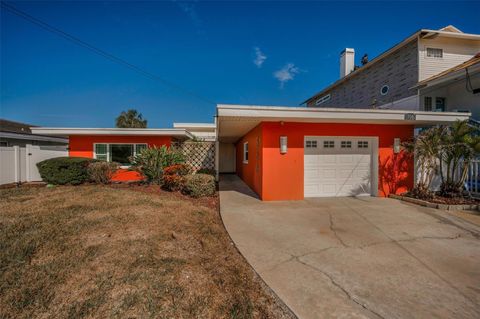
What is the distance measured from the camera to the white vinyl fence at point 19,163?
8.84m

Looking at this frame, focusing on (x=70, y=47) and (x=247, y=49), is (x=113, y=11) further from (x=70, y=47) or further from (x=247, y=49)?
(x=247, y=49)

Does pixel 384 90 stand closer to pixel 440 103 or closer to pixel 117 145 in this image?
pixel 440 103

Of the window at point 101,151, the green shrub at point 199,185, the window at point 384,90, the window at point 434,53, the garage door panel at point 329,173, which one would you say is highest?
the window at point 434,53

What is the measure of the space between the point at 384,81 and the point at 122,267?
540 inches

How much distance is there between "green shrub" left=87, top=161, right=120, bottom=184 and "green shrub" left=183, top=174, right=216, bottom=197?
366 centimetres

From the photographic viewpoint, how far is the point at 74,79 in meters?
14.9

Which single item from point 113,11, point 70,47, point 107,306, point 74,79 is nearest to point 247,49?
point 113,11

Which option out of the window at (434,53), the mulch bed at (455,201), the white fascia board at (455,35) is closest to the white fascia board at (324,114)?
the mulch bed at (455,201)

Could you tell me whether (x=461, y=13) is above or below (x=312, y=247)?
above

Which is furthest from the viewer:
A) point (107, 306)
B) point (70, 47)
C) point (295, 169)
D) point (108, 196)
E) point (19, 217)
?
point (70, 47)

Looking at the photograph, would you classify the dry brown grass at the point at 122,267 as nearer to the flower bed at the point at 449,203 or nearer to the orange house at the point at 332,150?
the orange house at the point at 332,150

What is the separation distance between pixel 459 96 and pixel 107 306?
1396cm

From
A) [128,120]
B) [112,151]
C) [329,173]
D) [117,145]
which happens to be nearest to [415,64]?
[329,173]

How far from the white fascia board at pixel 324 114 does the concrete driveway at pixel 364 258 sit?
8.77ft
